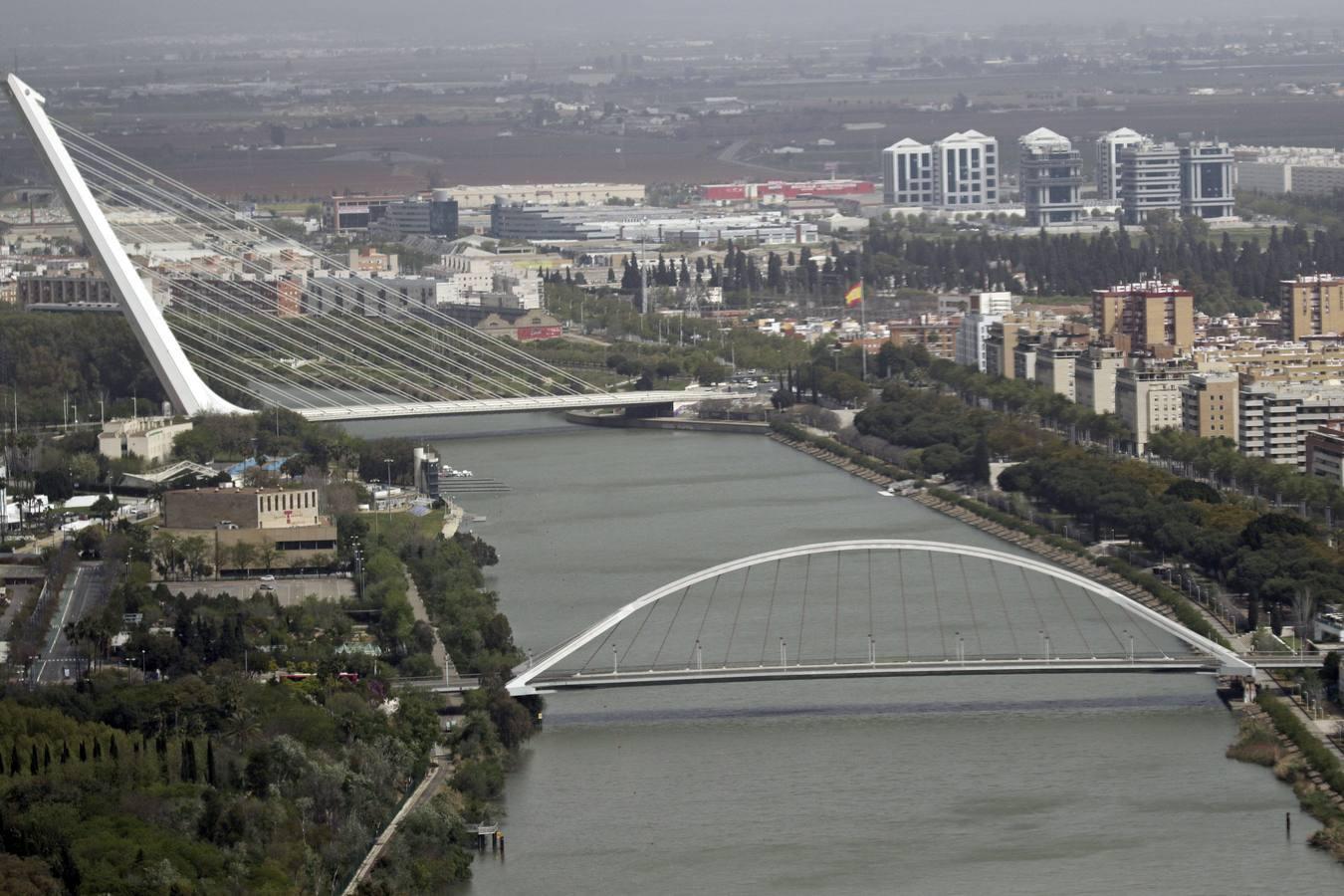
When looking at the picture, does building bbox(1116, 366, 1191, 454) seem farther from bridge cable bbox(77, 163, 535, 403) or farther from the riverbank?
the riverbank

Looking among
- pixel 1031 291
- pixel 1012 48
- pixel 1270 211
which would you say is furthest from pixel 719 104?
pixel 1031 291

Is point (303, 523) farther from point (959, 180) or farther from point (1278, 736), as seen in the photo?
point (959, 180)

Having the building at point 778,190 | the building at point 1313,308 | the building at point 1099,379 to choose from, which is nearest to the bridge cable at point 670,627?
the building at point 1099,379

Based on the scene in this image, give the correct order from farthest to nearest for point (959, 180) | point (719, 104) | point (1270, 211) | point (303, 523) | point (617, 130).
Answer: point (719, 104)
point (617, 130)
point (959, 180)
point (1270, 211)
point (303, 523)

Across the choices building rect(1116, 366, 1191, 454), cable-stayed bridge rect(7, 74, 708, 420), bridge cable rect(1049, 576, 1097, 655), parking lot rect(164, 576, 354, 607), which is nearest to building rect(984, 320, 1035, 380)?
cable-stayed bridge rect(7, 74, 708, 420)

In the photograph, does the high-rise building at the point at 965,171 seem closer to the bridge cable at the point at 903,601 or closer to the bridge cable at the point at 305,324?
the bridge cable at the point at 305,324

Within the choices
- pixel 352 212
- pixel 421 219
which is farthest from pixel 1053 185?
pixel 352 212
